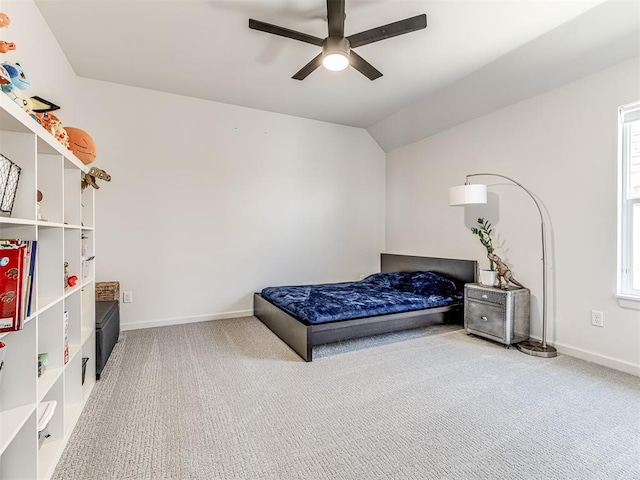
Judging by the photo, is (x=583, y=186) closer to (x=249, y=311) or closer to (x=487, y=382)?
(x=487, y=382)

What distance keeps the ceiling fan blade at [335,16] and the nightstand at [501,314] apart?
2670mm

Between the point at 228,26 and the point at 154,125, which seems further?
the point at 154,125

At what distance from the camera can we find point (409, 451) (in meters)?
1.58

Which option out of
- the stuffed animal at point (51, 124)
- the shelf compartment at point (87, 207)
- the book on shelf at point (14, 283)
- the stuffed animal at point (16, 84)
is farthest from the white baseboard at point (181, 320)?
the stuffed animal at point (16, 84)

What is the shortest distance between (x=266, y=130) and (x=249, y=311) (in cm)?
245

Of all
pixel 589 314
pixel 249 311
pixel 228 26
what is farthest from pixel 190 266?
pixel 589 314

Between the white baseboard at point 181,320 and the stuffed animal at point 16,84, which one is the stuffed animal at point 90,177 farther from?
the white baseboard at point 181,320

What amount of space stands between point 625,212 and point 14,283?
388cm

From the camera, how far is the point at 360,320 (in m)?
2.96

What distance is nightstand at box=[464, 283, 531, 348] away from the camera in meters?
2.96

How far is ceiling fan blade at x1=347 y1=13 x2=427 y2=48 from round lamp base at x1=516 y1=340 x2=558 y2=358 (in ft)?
9.27

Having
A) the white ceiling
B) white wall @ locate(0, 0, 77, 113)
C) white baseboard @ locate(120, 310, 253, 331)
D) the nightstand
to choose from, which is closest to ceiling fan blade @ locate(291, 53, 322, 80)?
the white ceiling

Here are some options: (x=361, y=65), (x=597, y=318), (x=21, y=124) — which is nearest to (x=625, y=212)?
(x=597, y=318)

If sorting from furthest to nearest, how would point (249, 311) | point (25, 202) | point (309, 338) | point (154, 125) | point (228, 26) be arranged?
1. point (249, 311)
2. point (154, 125)
3. point (309, 338)
4. point (228, 26)
5. point (25, 202)
